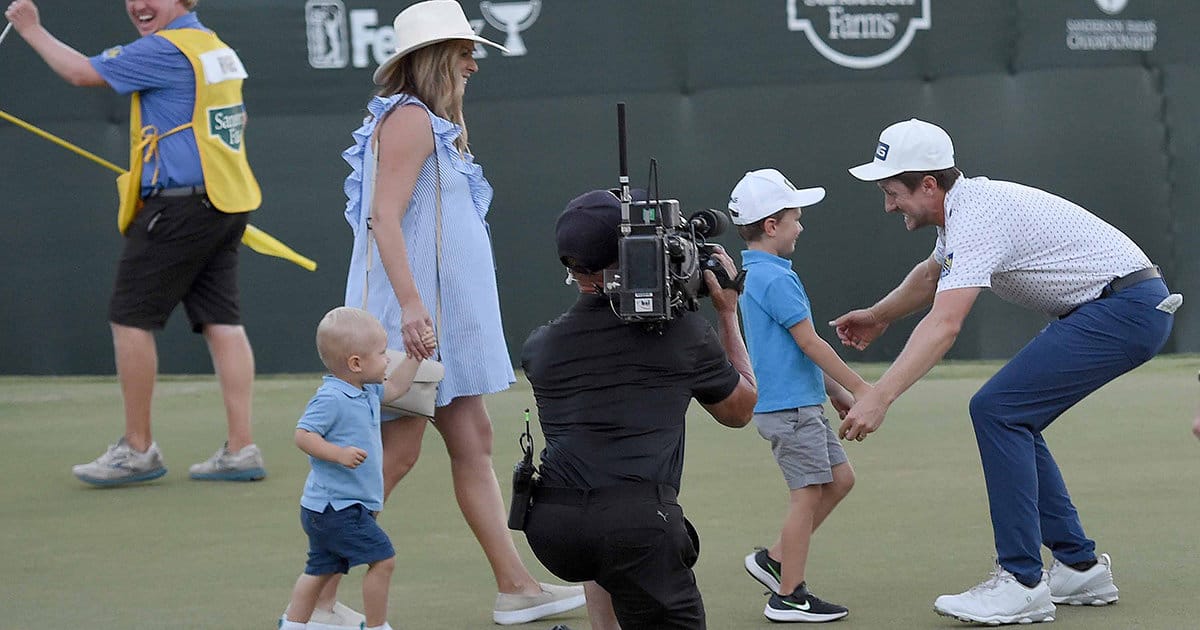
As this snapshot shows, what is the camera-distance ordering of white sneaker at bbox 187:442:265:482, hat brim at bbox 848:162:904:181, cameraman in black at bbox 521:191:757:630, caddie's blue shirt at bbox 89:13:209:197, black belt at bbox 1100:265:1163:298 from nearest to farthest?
1. cameraman in black at bbox 521:191:757:630
2. hat brim at bbox 848:162:904:181
3. black belt at bbox 1100:265:1163:298
4. caddie's blue shirt at bbox 89:13:209:197
5. white sneaker at bbox 187:442:265:482

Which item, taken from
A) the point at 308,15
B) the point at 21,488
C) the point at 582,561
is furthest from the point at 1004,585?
the point at 308,15

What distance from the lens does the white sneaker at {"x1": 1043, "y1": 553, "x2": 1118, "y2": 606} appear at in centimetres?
446

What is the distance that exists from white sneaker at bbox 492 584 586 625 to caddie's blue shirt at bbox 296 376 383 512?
51 cm

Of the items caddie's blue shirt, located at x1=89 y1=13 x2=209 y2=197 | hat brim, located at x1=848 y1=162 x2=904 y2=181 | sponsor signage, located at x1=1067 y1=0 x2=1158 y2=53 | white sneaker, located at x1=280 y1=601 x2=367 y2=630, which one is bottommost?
white sneaker, located at x1=280 y1=601 x2=367 y2=630

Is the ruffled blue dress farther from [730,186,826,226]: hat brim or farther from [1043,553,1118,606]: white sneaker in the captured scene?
[1043,553,1118,606]: white sneaker

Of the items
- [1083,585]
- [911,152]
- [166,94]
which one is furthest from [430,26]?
[166,94]

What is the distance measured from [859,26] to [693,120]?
993 mm

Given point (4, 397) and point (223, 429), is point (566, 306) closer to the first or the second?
point (223, 429)

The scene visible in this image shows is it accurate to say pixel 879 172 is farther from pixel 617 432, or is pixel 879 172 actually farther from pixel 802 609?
pixel 617 432

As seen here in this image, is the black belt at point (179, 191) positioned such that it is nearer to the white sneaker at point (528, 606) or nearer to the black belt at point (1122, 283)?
the white sneaker at point (528, 606)

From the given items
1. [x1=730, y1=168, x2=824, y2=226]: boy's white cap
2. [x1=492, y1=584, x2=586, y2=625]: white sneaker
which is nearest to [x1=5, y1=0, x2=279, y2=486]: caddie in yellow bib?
[x1=492, y1=584, x2=586, y2=625]: white sneaker

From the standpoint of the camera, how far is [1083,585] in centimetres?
446

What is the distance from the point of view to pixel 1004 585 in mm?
4289

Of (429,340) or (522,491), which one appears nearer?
(522,491)
